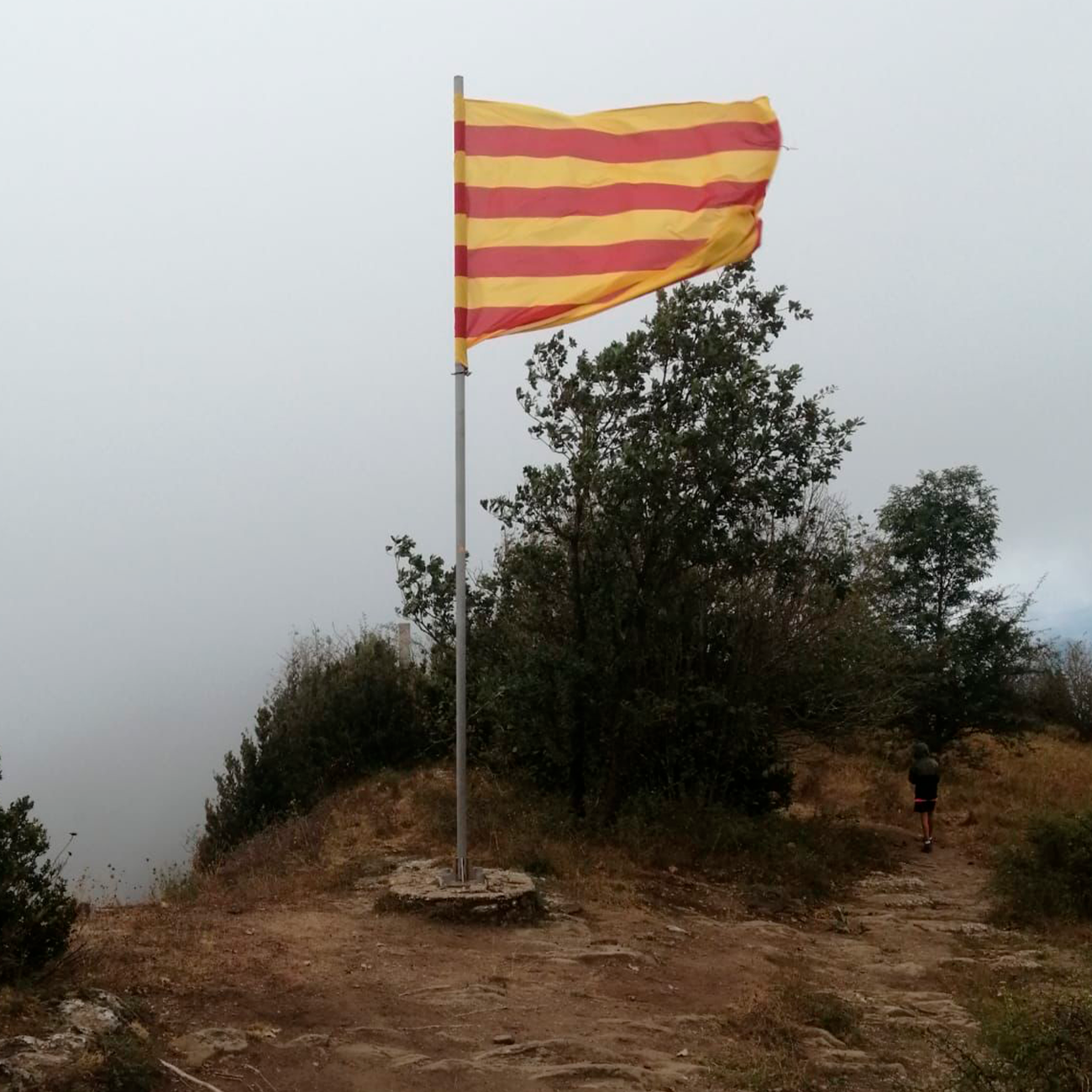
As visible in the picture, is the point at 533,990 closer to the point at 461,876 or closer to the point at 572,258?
the point at 461,876

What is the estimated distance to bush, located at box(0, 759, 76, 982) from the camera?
5.47m

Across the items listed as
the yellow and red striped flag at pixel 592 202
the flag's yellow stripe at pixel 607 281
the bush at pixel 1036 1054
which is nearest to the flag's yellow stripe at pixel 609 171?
the yellow and red striped flag at pixel 592 202

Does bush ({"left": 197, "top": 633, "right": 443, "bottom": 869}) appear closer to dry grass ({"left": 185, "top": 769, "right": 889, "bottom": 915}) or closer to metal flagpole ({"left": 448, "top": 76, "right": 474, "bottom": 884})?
dry grass ({"left": 185, "top": 769, "right": 889, "bottom": 915})

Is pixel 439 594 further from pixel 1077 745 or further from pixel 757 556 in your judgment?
pixel 1077 745

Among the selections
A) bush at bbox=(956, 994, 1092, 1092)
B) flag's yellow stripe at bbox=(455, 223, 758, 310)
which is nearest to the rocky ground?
bush at bbox=(956, 994, 1092, 1092)

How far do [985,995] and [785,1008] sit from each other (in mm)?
1834

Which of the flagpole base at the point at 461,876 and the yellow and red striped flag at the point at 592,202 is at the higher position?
the yellow and red striped flag at the point at 592,202

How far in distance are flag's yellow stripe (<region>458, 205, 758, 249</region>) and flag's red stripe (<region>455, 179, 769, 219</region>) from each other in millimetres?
51

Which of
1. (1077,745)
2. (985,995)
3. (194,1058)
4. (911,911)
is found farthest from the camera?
(1077,745)

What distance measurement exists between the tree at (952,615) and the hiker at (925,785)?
233 inches

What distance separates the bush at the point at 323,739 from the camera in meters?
17.0

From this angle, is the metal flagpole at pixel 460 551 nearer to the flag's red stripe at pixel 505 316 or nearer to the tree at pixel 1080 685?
the flag's red stripe at pixel 505 316

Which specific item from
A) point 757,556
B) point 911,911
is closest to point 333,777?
point 757,556

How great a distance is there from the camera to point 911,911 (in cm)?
1062
